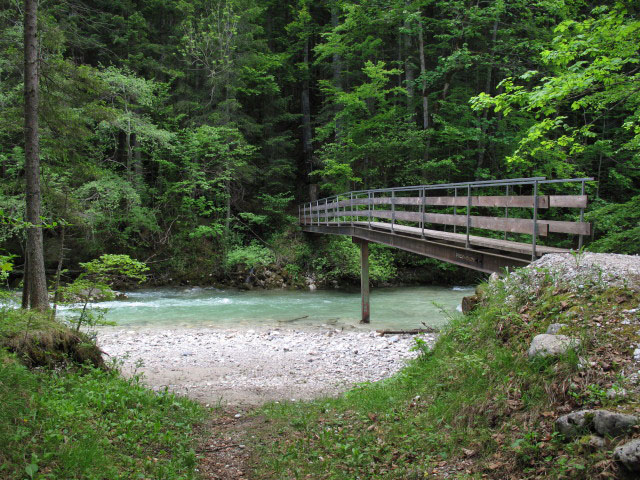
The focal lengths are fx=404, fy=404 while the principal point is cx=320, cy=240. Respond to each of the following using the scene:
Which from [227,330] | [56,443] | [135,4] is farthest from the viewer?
[135,4]

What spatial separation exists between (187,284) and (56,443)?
17333mm

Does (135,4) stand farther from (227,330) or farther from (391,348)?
(391,348)

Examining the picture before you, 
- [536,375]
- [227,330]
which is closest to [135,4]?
[227,330]

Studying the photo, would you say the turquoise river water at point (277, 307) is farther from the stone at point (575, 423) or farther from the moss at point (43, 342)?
the stone at point (575, 423)

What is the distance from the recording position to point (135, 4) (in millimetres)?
22047

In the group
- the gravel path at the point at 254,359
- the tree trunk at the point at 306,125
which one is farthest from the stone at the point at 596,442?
the tree trunk at the point at 306,125

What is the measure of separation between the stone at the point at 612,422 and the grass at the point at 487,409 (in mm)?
93

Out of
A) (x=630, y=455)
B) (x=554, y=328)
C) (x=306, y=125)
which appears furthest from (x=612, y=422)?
(x=306, y=125)

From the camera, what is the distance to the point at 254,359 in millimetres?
9180

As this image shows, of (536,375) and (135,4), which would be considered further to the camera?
(135,4)

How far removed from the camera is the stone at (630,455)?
264 cm

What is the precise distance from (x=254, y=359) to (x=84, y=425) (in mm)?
5177

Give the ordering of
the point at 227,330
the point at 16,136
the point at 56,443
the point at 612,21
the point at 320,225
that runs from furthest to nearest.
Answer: the point at 320,225, the point at 16,136, the point at 227,330, the point at 612,21, the point at 56,443

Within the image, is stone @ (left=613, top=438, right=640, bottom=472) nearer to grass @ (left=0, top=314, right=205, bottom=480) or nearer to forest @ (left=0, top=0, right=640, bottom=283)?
grass @ (left=0, top=314, right=205, bottom=480)
